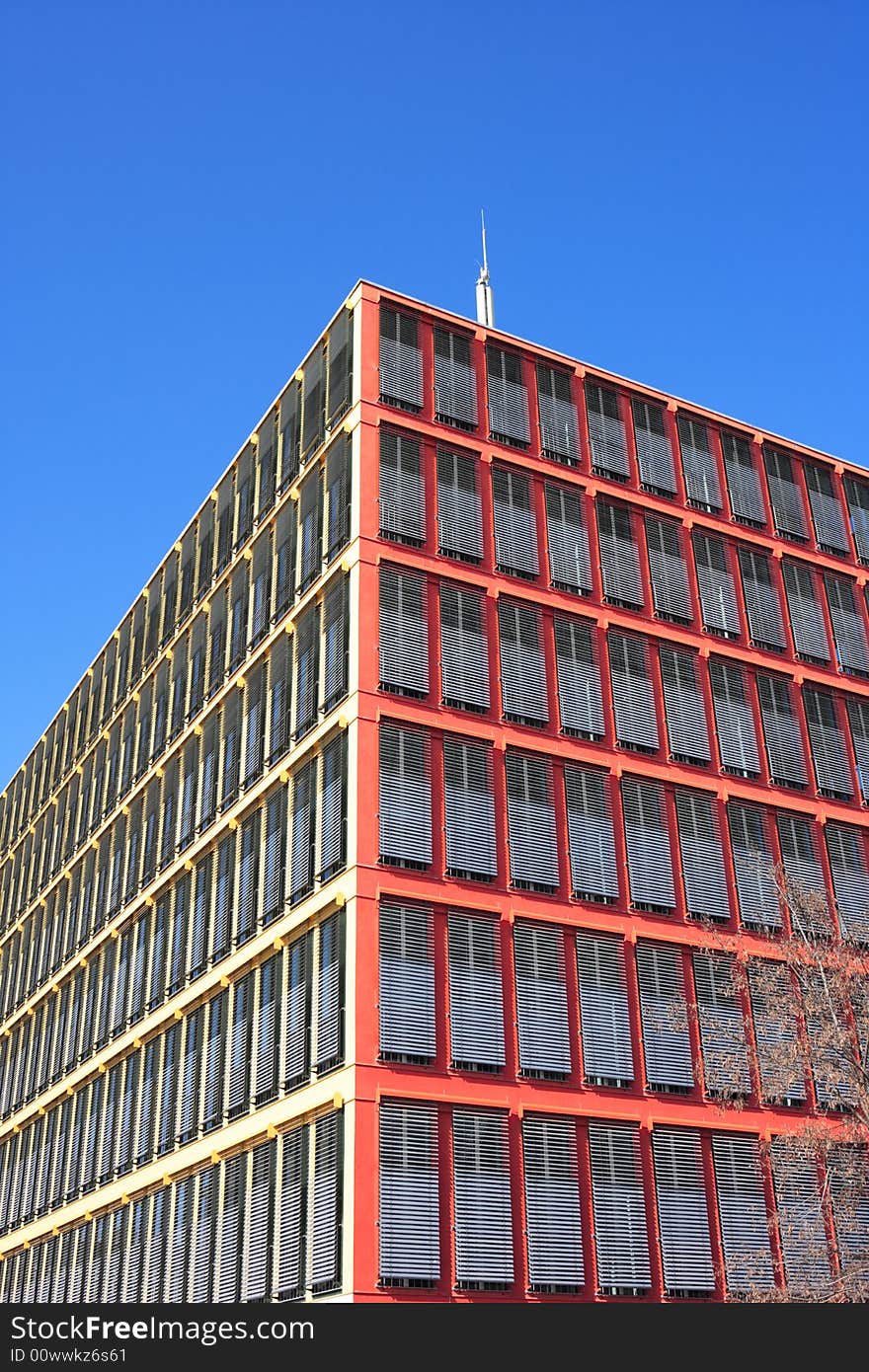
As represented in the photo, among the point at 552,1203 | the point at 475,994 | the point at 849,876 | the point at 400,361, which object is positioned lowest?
the point at 552,1203

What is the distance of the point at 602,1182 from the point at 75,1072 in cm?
2665

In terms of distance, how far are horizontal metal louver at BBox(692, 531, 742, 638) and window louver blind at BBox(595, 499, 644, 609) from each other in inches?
106

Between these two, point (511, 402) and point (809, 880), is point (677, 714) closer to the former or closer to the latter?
point (809, 880)

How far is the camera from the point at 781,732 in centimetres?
5109

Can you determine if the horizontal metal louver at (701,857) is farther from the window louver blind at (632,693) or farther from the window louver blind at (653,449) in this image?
the window louver blind at (653,449)

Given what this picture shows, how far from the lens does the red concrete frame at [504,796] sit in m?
38.0

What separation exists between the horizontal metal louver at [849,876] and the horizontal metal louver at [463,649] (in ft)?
44.6

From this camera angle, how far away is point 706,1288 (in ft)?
132

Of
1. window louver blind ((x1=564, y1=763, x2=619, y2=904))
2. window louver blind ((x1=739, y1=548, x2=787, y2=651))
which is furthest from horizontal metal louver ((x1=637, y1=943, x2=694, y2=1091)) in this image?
window louver blind ((x1=739, y1=548, x2=787, y2=651))

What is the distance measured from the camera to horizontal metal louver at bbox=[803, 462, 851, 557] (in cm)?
5639

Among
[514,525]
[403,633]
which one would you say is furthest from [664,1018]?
[514,525]

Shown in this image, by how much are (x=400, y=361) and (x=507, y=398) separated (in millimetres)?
4152

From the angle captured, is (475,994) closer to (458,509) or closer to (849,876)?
(458,509)

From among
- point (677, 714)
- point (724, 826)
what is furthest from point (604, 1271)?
point (677, 714)
